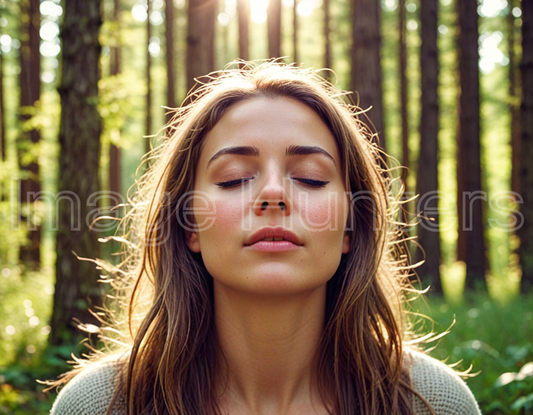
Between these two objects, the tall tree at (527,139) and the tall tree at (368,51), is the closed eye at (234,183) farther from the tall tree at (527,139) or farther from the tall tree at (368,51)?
→ the tall tree at (527,139)

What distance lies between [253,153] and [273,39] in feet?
31.8

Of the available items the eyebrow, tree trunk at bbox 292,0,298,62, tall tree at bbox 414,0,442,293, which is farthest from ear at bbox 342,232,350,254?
tree trunk at bbox 292,0,298,62

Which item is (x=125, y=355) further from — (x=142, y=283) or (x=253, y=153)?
(x=253, y=153)

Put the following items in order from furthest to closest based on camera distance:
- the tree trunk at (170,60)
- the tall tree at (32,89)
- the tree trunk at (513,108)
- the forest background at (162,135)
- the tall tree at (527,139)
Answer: the tree trunk at (513,108) < the tall tree at (32,89) < the tree trunk at (170,60) < the tall tree at (527,139) < the forest background at (162,135)

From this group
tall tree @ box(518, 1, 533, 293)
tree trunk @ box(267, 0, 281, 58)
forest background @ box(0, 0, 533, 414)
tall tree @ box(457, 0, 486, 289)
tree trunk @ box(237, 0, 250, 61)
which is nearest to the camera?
forest background @ box(0, 0, 533, 414)

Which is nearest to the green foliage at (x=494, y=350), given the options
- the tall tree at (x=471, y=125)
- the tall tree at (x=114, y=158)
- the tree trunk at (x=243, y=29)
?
the tall tree at (x=471, y=125)

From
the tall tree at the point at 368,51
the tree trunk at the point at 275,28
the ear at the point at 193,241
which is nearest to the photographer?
the ear at the point at 193,241

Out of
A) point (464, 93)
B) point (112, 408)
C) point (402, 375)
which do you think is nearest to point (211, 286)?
point (112, 408)

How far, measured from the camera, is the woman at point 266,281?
194 cm

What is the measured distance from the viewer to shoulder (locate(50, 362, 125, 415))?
6.46 feet

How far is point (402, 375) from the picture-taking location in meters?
2.14

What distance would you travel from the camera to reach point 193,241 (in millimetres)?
2232

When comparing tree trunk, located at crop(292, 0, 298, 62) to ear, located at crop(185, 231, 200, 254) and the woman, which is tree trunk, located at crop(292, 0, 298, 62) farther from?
ear, located at crop(185, 231, 200, 254)

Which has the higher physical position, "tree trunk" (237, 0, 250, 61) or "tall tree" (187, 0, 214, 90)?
A: "tree trunk" (237, 0, 250, 61)
